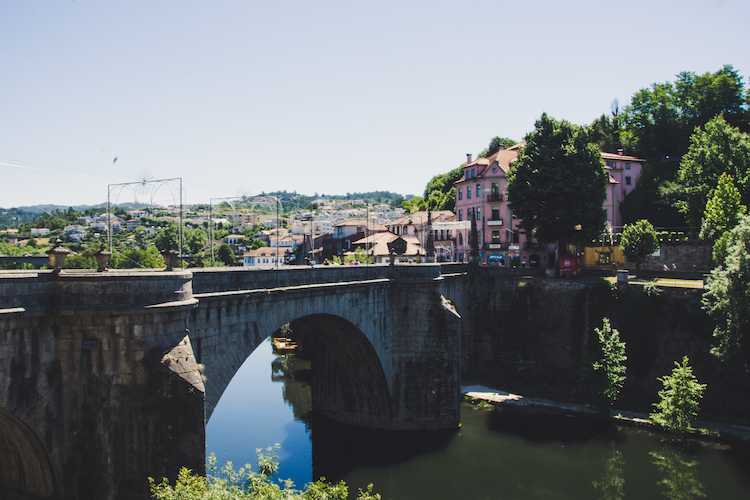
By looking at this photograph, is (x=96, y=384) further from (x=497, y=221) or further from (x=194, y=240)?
(x=194, y=240)

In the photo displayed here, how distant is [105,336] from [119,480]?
355cm

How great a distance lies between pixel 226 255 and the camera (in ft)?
274

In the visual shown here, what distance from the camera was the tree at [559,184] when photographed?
45469 millimetres

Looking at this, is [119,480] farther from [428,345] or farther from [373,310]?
[428,345]

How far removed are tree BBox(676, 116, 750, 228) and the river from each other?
2790 centimetres

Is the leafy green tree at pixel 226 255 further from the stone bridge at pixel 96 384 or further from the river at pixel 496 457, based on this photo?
the stone bridge at pixel 96 384

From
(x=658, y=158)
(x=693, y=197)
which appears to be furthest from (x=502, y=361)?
(x=658, y=158)

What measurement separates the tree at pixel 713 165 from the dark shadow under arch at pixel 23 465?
174ft

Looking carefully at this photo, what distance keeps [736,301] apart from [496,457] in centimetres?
1604

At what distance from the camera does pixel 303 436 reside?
32.3 meters

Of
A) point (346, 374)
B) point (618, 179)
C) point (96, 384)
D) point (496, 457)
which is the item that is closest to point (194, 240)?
point (346, 374)

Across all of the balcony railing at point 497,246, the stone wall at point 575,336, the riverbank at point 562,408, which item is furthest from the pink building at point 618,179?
the riverbank at point 562,408

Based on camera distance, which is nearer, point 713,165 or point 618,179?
point 713,165

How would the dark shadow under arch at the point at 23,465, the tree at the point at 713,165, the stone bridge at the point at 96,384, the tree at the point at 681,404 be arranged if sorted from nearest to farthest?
1. the stone bridge at the point at 96,384
2. the dark shadow under arch at the point at 23,465
3. the tree at the point at 681,404
4. the tree at the point at 713,165
